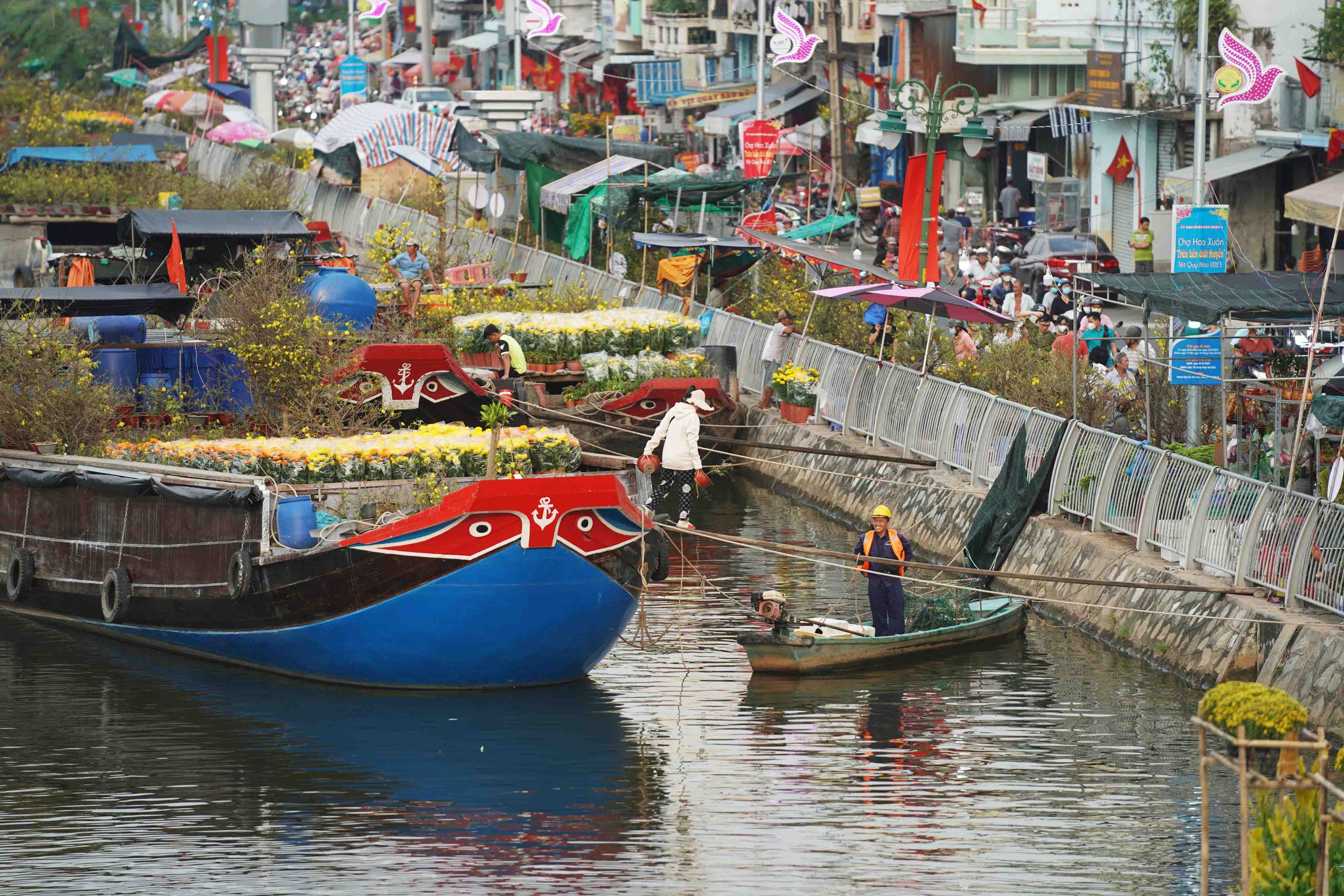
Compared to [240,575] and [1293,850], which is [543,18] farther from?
[1293,850]

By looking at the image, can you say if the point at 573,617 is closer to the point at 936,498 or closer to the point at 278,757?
the point at 278,757

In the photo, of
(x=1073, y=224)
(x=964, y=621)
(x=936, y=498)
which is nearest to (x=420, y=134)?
(x=1073, y=224)

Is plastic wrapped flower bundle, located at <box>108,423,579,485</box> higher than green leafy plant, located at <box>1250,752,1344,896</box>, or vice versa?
plastic wrapped flower bundle, located at <box>108,423,579,485</box>

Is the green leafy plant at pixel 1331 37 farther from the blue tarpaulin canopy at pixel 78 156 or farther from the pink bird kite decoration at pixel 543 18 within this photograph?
the blue tarpaulin canopy at pixel 78 156

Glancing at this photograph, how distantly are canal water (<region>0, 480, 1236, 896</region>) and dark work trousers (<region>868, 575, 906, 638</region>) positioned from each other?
42 centimetres

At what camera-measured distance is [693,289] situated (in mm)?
34906

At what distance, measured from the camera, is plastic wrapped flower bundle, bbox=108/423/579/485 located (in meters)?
20.1

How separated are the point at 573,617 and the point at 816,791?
11.5ft

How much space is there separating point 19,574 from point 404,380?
5.24m

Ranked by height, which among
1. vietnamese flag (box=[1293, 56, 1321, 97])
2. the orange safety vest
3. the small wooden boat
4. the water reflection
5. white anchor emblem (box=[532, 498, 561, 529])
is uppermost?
vietnamese flag (box=[1293, 56, 1321, 97])

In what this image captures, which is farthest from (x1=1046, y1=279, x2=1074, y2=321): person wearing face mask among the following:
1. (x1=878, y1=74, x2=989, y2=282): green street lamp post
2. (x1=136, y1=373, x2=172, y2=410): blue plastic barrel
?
(x1=136, y1=373, x2=172, y2=410): blue plastic barrel

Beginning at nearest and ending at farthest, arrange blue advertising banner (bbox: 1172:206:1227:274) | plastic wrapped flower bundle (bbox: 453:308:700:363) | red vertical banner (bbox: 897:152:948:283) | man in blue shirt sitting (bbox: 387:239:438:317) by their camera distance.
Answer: blue advertising banner (bbox: 1172:206:1227:274), red vertical banner (bbox: 897:152:948:283), plastic wrapped flower bundle (bbox: 453:308:700:363), man in blue shirt sitting (bbox: 387:239:438:317)

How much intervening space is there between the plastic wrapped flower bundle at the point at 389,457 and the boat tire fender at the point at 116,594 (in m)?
1.22

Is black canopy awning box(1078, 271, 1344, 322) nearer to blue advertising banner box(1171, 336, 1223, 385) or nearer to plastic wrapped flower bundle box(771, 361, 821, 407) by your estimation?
blue advertising banner box(1171, 336, 1223, 385)
